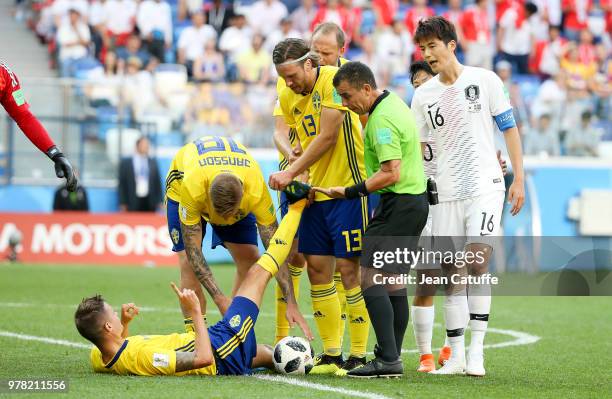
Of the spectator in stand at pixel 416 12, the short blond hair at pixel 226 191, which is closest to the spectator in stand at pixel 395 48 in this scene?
the spectator in stand at pixel 416 12

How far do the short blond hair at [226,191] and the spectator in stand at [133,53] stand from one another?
1242 centimetres

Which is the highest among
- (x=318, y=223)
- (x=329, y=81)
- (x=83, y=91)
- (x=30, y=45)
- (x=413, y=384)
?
(x=30, y=45)

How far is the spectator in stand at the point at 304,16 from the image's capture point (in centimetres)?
2111

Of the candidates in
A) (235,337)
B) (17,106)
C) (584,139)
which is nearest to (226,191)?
(235,337)

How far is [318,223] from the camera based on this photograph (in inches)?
300

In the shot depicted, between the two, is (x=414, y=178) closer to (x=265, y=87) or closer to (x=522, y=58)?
(x=265, y=87)

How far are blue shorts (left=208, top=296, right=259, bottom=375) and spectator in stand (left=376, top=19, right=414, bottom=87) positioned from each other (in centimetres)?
1330

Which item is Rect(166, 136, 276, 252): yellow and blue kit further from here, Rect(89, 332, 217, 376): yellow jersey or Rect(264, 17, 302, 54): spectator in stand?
Rect(264, 17, 302, 54): spectator in stand

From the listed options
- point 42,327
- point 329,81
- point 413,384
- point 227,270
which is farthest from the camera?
point 227,270

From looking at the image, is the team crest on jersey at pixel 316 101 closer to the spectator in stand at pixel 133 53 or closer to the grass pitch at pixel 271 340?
the grass pitch at pixel 271 340

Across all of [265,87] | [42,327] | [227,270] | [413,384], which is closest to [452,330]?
[413,384]

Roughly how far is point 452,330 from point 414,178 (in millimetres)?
1193

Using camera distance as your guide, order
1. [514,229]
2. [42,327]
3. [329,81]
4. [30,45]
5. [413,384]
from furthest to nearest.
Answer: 1. [30,45]
2. [514,229]
3. [42,327]
4. [329,81]
5. [413,384]

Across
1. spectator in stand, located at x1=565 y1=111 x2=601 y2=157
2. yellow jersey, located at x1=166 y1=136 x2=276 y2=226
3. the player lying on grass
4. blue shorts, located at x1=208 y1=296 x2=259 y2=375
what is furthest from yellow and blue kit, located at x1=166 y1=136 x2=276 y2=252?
spectator in stand, located at x1=565 y1=111 x2=601 y2=157
